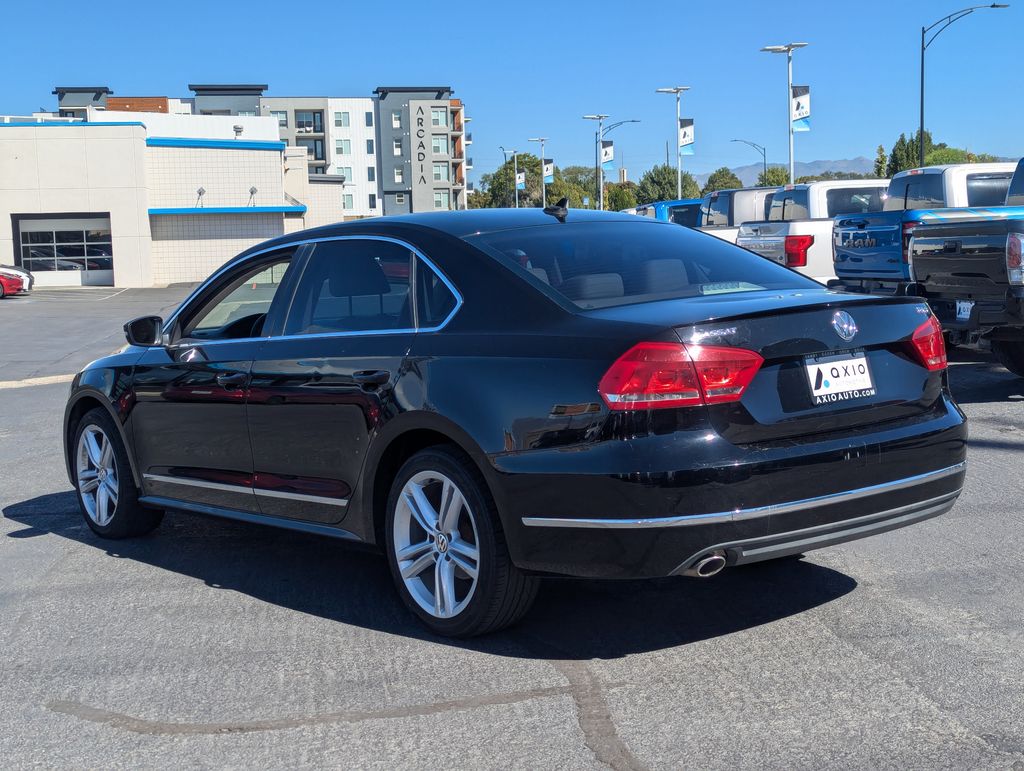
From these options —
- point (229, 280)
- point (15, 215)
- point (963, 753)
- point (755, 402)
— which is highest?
point (15, 215)

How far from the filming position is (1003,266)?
9672 millimetres

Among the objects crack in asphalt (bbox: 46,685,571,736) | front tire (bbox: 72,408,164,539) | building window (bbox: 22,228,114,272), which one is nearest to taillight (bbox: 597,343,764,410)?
crack in asphalt (bbox: 46,685,571,736)

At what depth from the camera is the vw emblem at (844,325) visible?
14.3ft

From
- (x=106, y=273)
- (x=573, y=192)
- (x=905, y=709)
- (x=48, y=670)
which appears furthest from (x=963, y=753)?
(x=573, y=192)

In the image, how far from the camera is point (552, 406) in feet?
13.7

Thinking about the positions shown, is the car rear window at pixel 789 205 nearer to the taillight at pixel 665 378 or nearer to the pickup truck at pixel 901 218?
the pickup truck at pixel 901 218

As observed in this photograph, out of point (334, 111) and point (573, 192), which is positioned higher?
point (334, 111)

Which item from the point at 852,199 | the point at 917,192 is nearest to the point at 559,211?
the point at 917,192

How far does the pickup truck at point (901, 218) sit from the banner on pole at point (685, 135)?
45488mm

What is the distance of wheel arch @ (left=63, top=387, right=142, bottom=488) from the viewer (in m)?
6.39

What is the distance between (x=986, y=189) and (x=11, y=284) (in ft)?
111

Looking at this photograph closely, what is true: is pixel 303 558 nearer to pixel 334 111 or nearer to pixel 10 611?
pixel 10 611

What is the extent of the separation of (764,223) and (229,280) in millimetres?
12142

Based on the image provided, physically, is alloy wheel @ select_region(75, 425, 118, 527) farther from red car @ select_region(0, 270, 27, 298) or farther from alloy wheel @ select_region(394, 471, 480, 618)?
red car @ select_region(0, 270, 27, 298)
